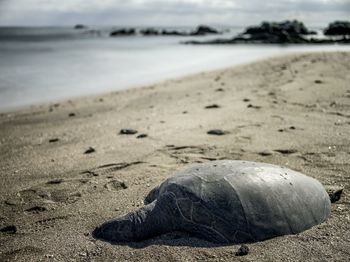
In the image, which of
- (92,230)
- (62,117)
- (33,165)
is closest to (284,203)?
(92,230)

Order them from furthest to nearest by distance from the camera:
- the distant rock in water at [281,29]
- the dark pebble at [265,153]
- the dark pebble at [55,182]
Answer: the distant rock in water at [281,29]
the dark pebble at [265,153]
the dark pebble at [55,182]

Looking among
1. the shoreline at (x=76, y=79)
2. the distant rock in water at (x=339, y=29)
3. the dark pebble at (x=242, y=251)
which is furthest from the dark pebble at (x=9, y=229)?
the distant rock in water at (x=339, y=29)

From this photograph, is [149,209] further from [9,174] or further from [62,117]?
[62,117]

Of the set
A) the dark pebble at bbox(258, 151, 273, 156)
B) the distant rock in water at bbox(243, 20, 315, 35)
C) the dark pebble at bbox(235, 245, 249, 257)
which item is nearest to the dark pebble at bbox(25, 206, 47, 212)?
the dark pebble at bbox(235, 245, 249, 257)

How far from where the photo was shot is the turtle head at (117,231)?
9.39 feet

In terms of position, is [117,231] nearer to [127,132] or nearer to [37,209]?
[37,209]

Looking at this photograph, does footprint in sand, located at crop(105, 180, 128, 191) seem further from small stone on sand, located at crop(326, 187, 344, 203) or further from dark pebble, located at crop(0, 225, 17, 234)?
small stone on sand, located at crop(326, 187, 344, 203)

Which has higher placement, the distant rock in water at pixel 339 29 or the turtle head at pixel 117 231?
the distant rock in water at pixel 339 29

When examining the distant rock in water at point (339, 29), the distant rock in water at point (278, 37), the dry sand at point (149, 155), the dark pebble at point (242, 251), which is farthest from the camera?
the distant rock in water at point (339, 29)

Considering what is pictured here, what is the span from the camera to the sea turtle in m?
2.77

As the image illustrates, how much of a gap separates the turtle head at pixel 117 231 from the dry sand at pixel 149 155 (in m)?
0.08

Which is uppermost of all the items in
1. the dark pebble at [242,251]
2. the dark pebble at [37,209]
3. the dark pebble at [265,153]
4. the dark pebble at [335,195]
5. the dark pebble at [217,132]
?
the dark pebble at [217,132]

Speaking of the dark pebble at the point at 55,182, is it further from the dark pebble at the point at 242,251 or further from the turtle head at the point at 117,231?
the dark pebble at the point at 242,251

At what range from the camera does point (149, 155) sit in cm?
466
